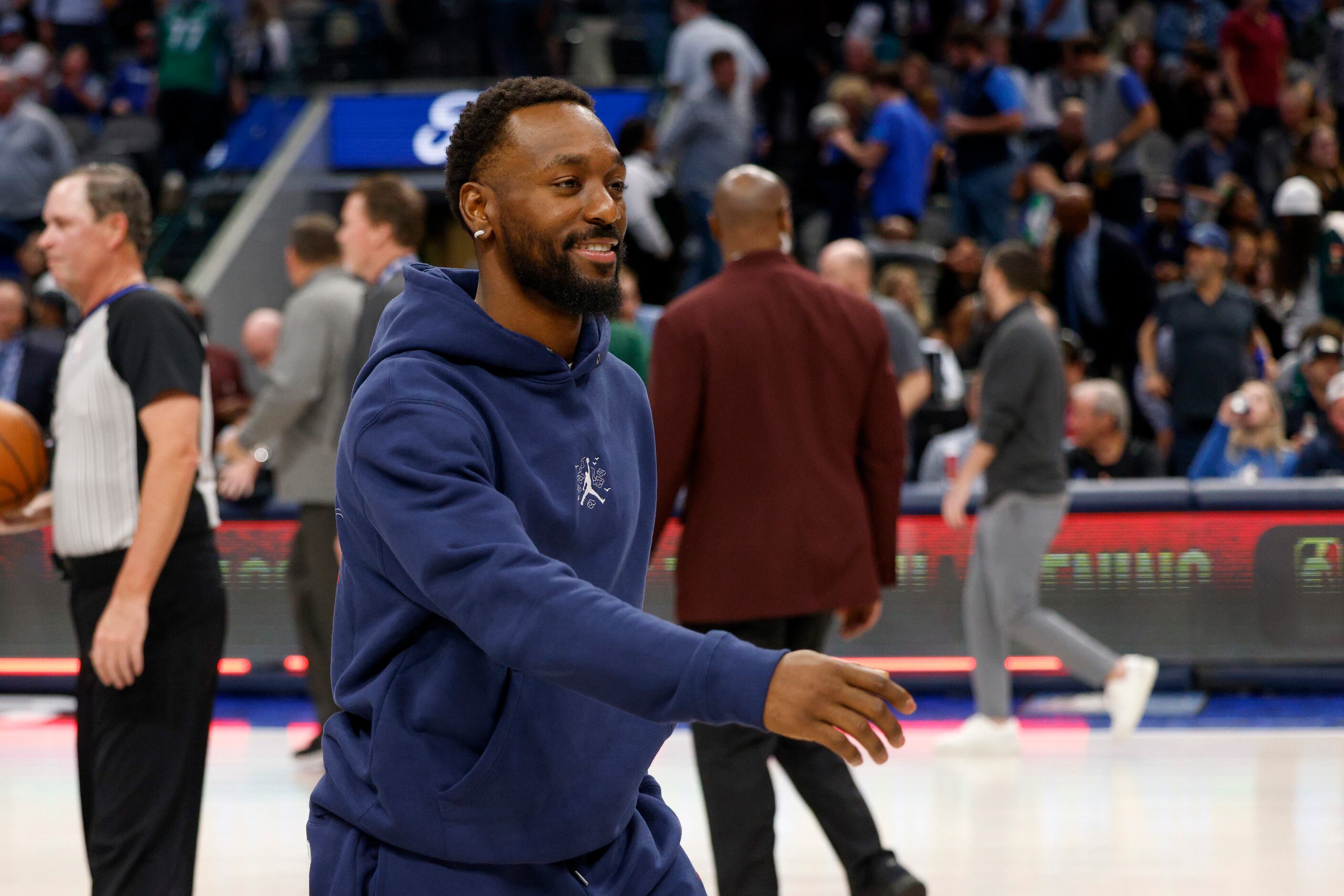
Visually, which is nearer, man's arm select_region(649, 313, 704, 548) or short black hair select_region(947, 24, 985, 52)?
man's arm select_region(649, 313, 704, 548)

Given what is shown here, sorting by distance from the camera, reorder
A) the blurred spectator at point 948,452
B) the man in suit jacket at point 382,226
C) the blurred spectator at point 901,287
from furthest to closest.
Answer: the blurred spectator at point 901,287, the blurred spectator at point 948,452, the man in suit jacket at point 382,226

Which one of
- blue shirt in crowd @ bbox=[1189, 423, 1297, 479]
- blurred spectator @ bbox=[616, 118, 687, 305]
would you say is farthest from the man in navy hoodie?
blurred spectator @ bbox=[616, 118, 687, 305]

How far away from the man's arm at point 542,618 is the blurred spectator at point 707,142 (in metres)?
10.5

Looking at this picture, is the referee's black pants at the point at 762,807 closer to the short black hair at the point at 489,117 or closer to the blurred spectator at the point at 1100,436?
the short black hair at the point at 489,117

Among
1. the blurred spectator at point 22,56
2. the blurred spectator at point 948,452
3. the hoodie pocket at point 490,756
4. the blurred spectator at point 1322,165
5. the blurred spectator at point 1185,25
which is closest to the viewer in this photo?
the hoodie pocket at point 490,756

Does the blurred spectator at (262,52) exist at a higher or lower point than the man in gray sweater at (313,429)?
higher

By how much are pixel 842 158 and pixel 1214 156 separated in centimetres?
298

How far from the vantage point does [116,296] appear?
152 inches

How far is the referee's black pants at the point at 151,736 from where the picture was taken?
3779 millimetres

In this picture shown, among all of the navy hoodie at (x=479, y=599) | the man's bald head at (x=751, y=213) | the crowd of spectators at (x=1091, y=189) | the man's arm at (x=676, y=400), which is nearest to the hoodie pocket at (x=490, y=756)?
the navy hoodie at (x=479, y=599)

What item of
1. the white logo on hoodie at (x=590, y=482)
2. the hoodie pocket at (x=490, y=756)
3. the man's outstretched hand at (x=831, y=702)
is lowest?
the hoodie pocket at (x=490, y=756)

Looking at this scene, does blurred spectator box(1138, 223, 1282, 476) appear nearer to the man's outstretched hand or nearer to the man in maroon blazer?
the man in maroon blazer

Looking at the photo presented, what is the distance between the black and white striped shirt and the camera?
380cm

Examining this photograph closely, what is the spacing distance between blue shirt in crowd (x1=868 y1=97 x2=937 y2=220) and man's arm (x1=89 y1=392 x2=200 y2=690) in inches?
381
